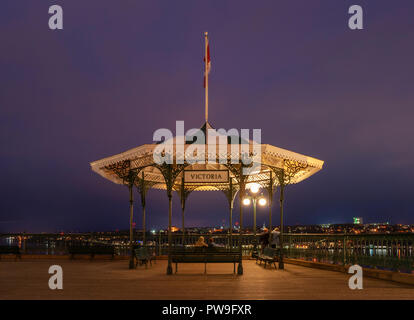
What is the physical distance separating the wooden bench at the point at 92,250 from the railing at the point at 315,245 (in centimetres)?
82

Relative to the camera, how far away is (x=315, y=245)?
15047mm

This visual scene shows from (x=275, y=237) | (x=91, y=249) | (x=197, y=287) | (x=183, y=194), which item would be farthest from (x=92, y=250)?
(x=197, y=287)

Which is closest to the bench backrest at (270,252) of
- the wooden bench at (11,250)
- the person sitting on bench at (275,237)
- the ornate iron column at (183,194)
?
the person sitting on bench at (275,237)

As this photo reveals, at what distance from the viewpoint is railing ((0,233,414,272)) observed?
32.6ft

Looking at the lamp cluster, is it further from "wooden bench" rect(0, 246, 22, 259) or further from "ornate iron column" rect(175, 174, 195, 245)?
"wooden bench" rect(0, 246, 22, 259)

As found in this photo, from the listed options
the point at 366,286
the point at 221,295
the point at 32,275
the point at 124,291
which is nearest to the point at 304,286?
the point at 366,286

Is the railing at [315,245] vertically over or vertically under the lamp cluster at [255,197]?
under

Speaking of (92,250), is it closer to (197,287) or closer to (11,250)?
(11,250)

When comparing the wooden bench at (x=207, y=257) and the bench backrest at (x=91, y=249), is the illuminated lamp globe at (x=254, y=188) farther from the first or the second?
the bench backrest at (x=91, y=249)

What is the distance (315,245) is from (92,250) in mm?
10463

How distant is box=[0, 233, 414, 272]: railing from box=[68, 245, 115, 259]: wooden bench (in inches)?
32.4

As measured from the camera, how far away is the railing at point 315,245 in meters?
9.95

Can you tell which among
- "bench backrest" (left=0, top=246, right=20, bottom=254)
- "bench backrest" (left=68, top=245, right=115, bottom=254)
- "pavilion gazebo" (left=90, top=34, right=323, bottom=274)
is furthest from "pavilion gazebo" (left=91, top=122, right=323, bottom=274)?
A: "bench backrest" (left=0, top=246, right=20, bottom=254)

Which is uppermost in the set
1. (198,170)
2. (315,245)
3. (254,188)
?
(198,170)
